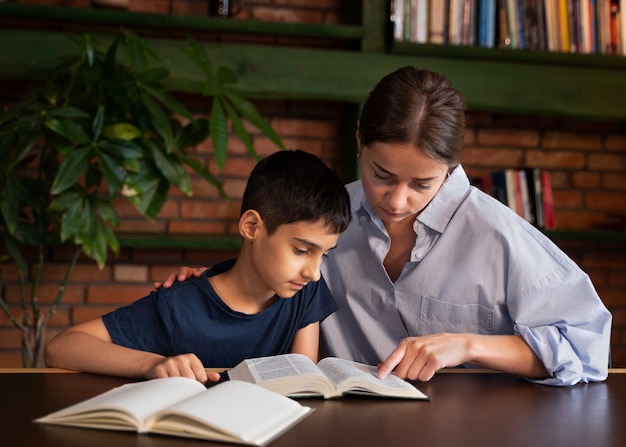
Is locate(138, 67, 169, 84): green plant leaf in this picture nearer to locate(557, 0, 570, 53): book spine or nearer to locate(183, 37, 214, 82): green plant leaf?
locate(183, 37, 214, 82): green plant leaf

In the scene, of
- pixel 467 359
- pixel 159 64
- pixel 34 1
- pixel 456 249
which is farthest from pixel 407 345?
pixel 34 1

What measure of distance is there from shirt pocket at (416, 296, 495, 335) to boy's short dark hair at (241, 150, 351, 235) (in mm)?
256

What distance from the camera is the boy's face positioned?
161 cm

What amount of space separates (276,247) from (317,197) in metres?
0.12

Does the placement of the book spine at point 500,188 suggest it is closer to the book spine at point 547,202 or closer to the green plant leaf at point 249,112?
the book spine at point 547,202

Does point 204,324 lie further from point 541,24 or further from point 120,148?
point 541,24

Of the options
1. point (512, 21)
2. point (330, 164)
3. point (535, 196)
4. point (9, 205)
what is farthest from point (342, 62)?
point (9, 205)

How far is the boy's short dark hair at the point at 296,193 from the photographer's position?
5.44 ft

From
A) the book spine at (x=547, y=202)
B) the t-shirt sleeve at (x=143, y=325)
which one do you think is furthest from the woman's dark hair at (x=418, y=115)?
the book spine at (x=547, y=202)

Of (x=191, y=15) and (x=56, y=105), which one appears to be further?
(x=191, y=15)

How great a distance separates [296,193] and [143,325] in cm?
38

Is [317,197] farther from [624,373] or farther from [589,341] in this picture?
[624,373]

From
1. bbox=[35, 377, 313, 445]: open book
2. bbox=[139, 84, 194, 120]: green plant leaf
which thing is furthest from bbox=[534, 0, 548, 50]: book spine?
bbox=[35, 377, 313, 445]: open book

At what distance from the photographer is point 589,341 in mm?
1572
